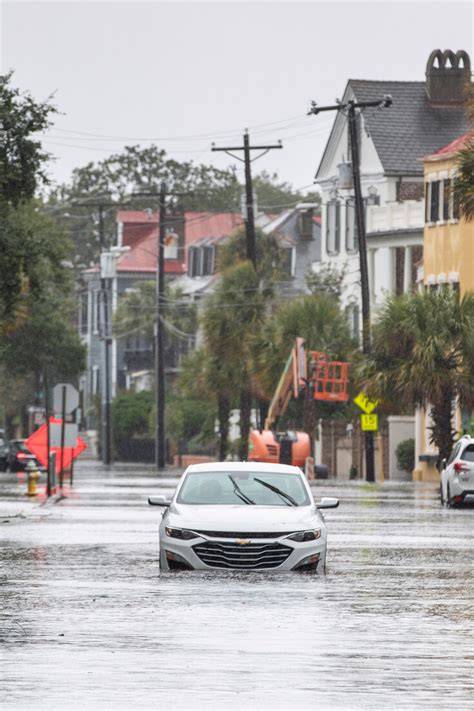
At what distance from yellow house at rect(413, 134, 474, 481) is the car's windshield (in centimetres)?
4558

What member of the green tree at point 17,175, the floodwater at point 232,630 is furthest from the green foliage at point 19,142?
the floodwater at point 232,630

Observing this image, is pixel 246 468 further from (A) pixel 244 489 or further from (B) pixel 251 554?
(B) pixel 251 554

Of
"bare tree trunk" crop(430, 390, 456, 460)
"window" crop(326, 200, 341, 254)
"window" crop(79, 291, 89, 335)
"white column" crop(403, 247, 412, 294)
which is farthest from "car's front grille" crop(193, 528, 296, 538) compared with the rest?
"window" crop(79, 291, 89, 335)

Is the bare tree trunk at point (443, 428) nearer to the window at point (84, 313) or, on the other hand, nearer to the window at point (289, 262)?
the window at point (289, 262)

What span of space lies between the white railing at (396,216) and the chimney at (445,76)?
607 centimetres

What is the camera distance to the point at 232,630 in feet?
54.4

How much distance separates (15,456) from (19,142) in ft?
122

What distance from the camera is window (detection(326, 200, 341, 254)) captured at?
3501 inches

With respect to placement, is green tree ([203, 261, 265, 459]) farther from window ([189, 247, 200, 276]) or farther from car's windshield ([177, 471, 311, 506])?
car's windshield ([177, 471, 311, 506])

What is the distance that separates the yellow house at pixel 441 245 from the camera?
69.9 m

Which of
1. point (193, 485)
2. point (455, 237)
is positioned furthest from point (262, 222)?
point (193, 485)

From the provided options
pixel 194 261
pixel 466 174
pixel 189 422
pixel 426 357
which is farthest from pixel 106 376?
pixel 466 174

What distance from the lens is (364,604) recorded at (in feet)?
63.8

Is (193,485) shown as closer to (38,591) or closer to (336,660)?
(38,591)
